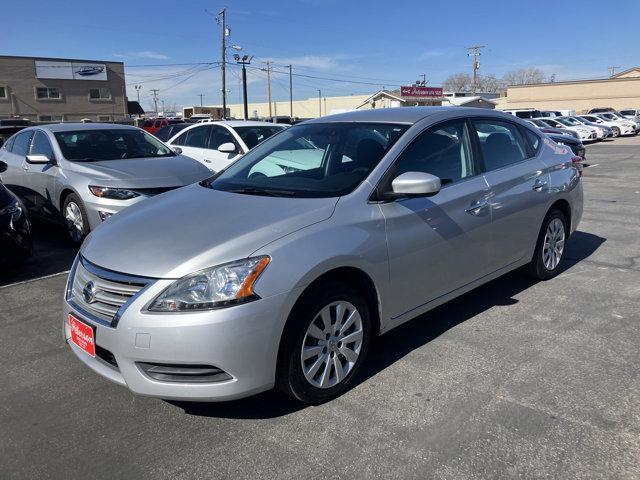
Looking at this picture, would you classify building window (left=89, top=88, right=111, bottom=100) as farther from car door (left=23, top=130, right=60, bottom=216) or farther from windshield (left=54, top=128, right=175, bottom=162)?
windshield (left=54, top=128, right=175, bottom=162)

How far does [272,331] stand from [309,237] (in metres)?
0.55

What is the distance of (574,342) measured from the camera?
12.8 ft

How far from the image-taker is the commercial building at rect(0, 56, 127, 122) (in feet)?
162

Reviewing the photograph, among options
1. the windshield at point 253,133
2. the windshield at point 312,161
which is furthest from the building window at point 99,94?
the windshield at point 312,161

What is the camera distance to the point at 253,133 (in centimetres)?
1009

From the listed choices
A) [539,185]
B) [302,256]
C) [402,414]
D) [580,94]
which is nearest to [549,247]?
[539,185]


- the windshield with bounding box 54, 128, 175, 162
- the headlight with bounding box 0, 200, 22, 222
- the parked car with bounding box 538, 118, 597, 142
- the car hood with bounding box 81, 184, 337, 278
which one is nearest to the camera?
the car hood with bounding box 81, 184, 337, 278

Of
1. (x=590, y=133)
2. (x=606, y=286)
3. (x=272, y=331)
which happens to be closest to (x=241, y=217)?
(x=272, y=331)

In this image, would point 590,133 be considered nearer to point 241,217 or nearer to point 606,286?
point 606,286

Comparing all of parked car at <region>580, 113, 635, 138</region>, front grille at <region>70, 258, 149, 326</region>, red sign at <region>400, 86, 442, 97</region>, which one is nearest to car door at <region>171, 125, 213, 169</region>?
front grille at <region>70, 258, 149, 326</region>

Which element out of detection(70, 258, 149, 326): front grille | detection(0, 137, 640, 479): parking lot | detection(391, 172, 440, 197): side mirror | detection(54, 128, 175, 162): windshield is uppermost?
detection(54, 128, 175, 162): windshield

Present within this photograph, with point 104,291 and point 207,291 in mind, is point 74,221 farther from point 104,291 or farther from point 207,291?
point 207,291

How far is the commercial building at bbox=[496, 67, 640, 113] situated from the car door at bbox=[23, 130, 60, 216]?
211 feet

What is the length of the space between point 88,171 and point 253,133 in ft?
13.2
